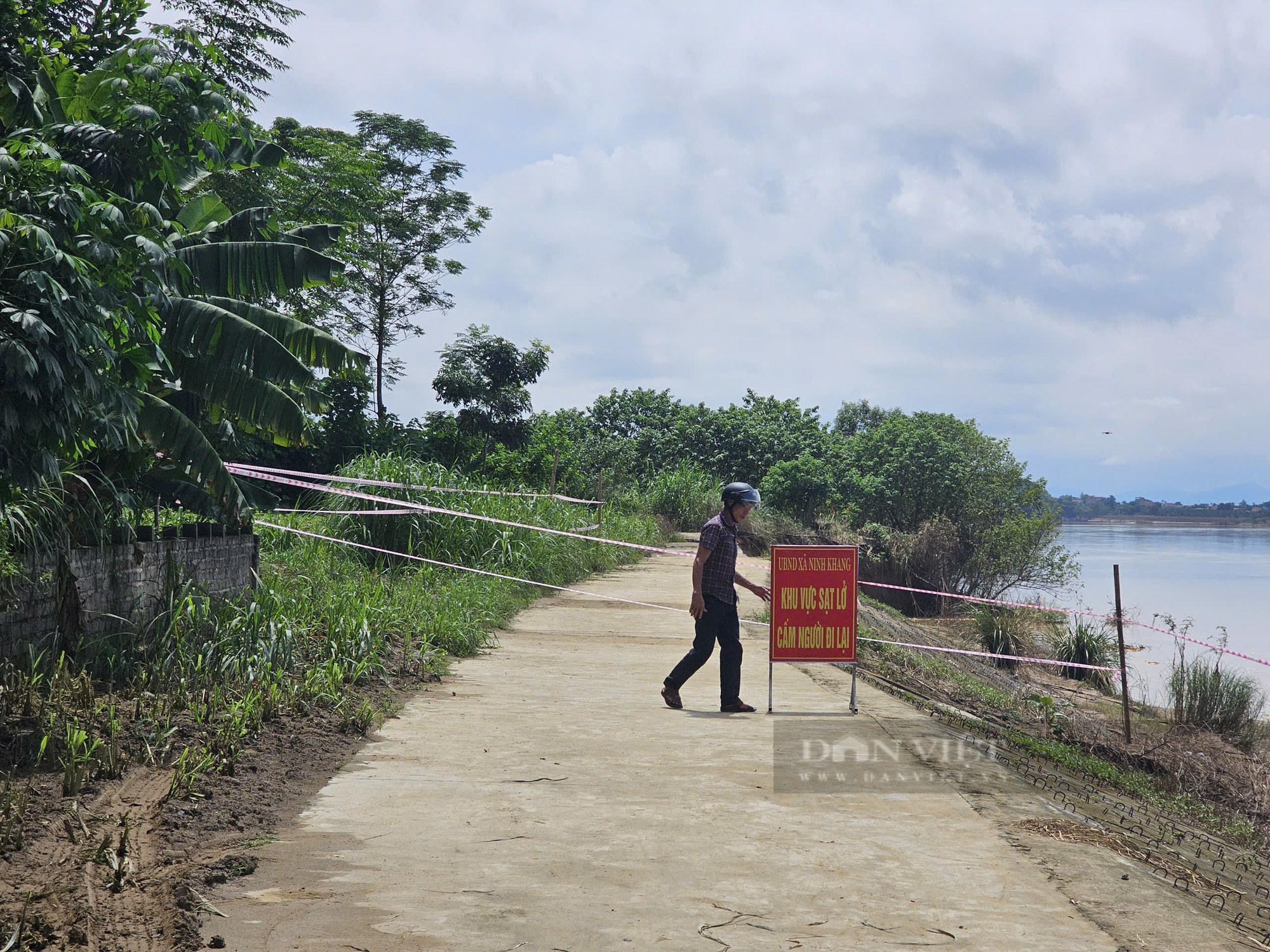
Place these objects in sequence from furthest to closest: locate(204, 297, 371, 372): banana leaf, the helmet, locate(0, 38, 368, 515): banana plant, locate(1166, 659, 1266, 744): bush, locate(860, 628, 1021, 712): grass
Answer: locate(1166, 659, 1266, 744): bush < locate(860, 628, 1021, 712): grass < locate(204, 297, 371, 372): banana leaf < the helmet < locate(0, 38, 368, 515): banana plant

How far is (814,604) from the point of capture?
821 cm

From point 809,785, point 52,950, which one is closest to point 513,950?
point 52,950

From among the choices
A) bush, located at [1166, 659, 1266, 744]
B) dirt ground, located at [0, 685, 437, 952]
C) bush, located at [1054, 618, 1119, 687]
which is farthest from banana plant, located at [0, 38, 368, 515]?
bush, located at [1054, 618, 1119, 687]

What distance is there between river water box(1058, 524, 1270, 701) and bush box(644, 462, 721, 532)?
11312 millimetres

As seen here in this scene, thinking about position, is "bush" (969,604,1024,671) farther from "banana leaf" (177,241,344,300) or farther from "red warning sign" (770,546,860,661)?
"banana leaf" (177,241,344,300)

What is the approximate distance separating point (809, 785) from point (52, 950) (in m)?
3.73

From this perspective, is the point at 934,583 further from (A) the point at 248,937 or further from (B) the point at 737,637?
(A) the point at 248,937

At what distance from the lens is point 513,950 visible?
3.46 meters

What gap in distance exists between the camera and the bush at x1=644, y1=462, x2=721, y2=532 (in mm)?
31047

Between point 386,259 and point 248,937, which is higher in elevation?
point 386,259

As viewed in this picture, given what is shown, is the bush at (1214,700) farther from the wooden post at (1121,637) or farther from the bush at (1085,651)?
the bush at (1085,651)

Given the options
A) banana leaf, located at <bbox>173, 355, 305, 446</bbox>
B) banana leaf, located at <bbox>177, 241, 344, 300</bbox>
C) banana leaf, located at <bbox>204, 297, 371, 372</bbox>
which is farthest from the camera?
banana leaf, located at <bbox>204, 297, 371, 372</bbox>

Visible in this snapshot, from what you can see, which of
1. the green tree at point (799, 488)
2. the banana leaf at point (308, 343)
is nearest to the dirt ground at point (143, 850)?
the banana leaf at point (308, 343)

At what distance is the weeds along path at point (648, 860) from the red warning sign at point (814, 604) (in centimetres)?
99
